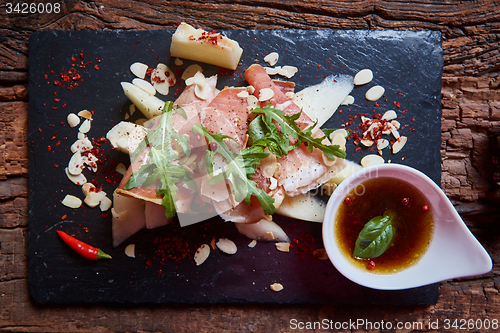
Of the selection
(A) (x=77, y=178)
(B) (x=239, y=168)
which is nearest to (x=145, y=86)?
(A) (x=77, y=178)

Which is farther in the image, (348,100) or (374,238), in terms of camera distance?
(348,100)

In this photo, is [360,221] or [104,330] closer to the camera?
[360,221]

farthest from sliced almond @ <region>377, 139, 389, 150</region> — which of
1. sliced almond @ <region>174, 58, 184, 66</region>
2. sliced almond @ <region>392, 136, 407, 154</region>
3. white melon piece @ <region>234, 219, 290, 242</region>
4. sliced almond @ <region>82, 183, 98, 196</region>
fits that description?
sliced almond @ <region>82, 183, 98, 196</region>

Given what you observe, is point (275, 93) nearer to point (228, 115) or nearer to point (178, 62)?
point (228, 115)

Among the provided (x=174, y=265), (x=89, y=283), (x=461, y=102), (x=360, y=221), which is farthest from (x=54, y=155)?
(x=461, y=102)

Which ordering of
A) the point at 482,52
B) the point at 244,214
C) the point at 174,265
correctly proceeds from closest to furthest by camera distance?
the point at 244,214
the point at 174,265
the point at 482,52

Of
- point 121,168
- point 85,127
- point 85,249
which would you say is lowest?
point 85,249

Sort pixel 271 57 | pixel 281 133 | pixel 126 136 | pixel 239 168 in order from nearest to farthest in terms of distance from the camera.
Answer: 1. pixel 239 168
2. pixel 281 133
3. pixel 126 136
4. pixel 271 57

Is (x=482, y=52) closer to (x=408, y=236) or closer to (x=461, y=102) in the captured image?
(x=461, y=102)
